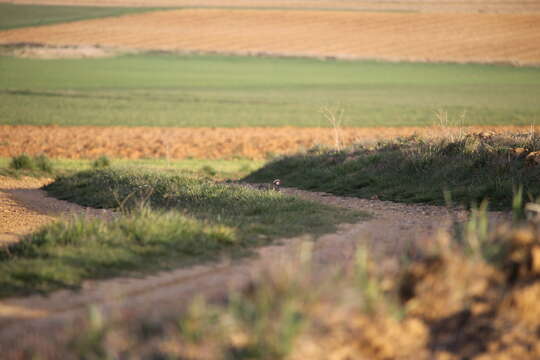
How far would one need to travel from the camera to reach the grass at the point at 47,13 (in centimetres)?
8073

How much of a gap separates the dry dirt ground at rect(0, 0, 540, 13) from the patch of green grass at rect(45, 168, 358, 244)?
3276 inches

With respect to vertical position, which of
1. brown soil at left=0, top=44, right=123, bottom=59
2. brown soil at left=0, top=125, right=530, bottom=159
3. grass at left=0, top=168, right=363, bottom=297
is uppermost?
brown soil at left=0, top=44, right=123, bottom=59

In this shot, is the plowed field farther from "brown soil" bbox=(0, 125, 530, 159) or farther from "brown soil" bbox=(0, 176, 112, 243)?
"brown soil" bbox=(0, 176, 112, 243)

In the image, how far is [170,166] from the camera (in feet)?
65.8

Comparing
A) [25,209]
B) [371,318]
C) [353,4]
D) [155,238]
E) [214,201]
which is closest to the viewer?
[371,318]

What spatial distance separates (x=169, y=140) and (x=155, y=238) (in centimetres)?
1904

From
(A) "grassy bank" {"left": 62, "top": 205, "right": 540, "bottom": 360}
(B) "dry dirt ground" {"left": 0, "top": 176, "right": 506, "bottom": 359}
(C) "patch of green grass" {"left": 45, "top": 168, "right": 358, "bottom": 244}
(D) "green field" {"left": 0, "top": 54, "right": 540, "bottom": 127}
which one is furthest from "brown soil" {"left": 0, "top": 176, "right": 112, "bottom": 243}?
(D) "green field" {"left": 0, "top": 54, "right": 540, "bottom": 127}

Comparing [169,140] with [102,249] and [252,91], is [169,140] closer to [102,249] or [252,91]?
[102,249]

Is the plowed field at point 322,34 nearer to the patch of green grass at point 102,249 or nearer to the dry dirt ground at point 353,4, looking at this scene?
the dry dirt ground at point 353,4

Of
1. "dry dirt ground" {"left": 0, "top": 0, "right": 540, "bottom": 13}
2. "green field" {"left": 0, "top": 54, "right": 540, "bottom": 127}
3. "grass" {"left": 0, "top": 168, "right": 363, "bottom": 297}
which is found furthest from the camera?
"dry dirt ground" {"left": 0, "top": 0, "right": 540, "bottom": 13}

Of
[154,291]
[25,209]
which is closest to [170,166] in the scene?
[25,209]

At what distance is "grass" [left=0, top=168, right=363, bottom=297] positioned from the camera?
616 centimetres

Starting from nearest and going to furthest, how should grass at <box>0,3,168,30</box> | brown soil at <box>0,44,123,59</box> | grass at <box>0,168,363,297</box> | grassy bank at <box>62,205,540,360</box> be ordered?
grassy bank at <box>62,205,540,360</box> → grass at <box>0,168,363,297</box> → brown soil at <box>0,44,123,59</box> → grass at <box>0,3,168,30</box>

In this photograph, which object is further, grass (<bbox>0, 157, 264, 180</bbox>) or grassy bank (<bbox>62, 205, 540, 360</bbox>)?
grass (<bbox>0, 157, 264, 180</bbox>)
